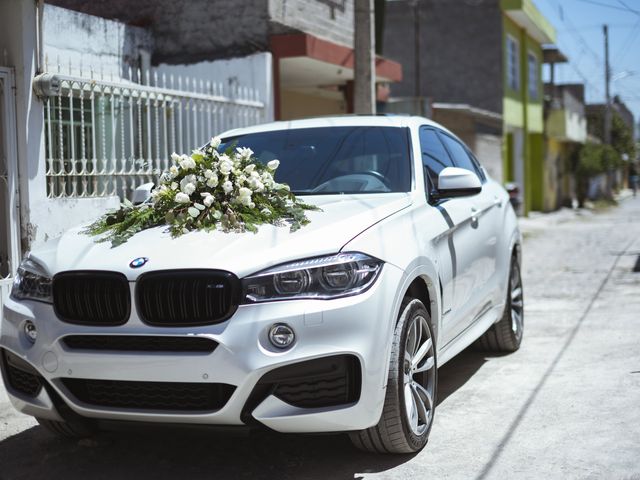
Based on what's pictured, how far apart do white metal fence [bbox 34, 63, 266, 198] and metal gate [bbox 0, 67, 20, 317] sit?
278 millimetres

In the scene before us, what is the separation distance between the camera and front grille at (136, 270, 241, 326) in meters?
3.69

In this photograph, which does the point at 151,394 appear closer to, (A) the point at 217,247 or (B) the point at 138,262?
(B) the point at 138,262

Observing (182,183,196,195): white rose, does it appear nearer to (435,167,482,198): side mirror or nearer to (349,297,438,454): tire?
(349,297,438,454): tire

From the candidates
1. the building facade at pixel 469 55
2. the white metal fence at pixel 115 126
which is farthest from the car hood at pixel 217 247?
the building facade at pixel 469 55

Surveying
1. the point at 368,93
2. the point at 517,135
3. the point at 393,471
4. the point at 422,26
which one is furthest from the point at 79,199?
the point at 517,135

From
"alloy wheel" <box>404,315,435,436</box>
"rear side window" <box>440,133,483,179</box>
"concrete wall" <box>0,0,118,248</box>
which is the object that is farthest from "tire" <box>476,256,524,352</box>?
"concrete wall" <box>0,0,118,248</box>

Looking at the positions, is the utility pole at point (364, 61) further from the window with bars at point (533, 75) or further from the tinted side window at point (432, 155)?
the window with bars at point (533, 75)

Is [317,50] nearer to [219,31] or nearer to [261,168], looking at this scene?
[219,31]

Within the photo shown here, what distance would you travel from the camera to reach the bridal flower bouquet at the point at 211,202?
424cm

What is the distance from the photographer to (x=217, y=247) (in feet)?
12.8

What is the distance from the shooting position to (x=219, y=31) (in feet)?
41.2

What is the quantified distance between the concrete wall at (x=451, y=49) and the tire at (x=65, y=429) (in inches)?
924

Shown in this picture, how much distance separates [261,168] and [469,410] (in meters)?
1.90

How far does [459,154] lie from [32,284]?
336 cm
